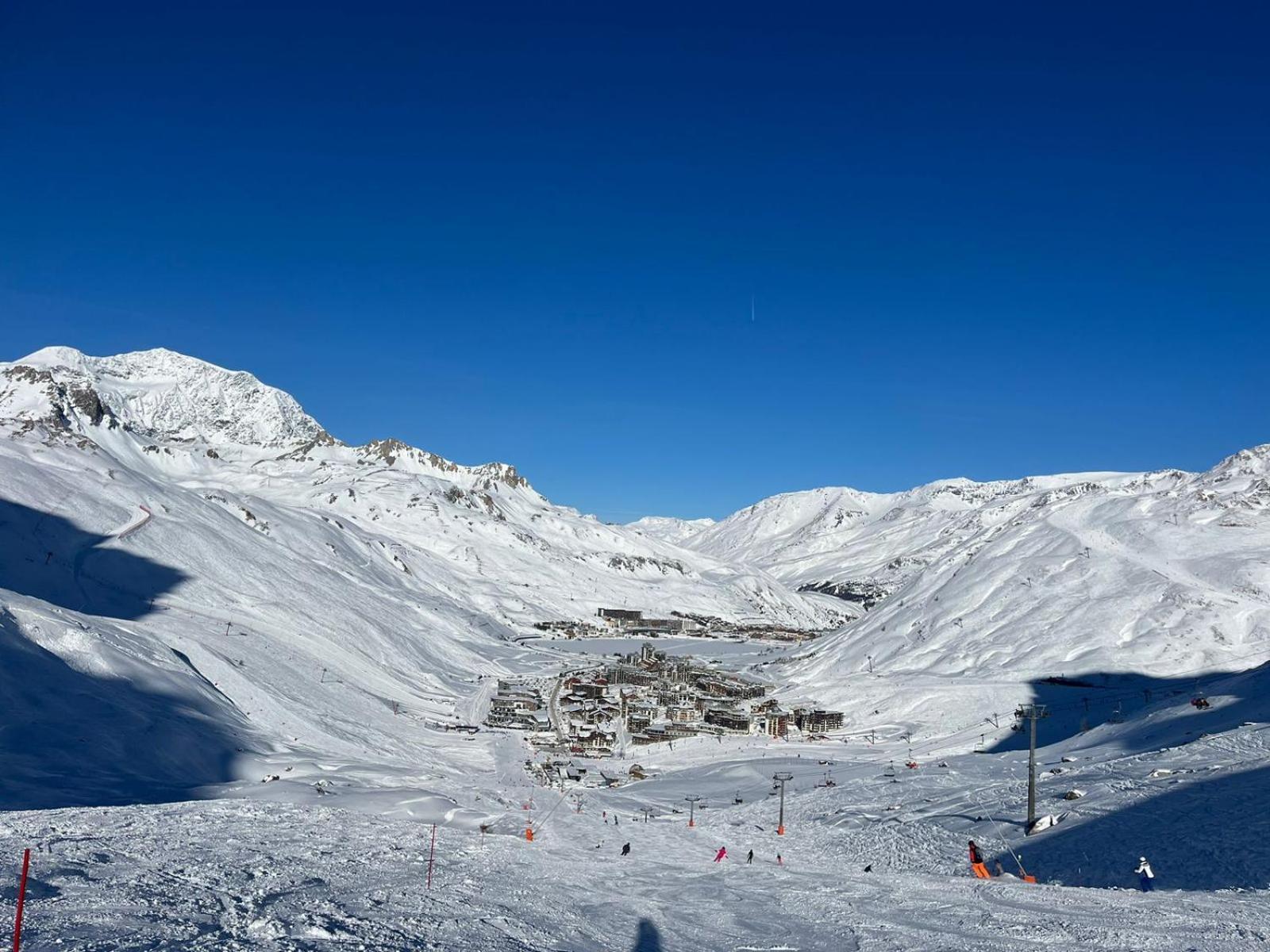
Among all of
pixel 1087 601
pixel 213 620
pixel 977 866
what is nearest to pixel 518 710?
pixel 213 620

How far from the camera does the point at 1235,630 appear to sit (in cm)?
7669

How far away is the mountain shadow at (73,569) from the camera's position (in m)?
70.2

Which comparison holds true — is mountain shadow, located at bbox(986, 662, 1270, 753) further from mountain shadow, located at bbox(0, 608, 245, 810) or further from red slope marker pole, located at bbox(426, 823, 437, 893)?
mountain shadow, located at bbox(0, 608, 245, 810)

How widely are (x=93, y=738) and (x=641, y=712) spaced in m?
56.9

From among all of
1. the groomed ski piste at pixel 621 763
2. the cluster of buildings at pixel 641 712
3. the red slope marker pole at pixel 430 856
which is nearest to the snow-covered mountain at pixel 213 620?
the groomed ski piste at pixel 621 763

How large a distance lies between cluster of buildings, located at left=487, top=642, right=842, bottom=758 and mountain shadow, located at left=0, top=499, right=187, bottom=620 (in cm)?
3305

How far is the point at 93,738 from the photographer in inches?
1439

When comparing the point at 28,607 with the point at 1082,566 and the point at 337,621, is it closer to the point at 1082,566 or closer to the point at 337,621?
the point at 337,621

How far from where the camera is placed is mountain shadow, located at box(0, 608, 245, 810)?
100 ft

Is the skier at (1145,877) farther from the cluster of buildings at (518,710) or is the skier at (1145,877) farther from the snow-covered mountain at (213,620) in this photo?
the cluster of buildings at (518,710)

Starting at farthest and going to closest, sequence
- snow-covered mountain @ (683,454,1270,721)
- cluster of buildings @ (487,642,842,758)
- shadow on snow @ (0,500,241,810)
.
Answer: snow-covered mountain @ (683,454,1270,721)
cluster of buildings @ (487,642,842,758)
shadow on snow @ (0,500,241,810)

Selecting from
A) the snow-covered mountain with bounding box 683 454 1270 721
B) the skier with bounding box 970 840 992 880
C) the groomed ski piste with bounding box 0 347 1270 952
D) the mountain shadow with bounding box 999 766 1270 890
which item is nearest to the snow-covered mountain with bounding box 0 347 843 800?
the groomed ski piste with bounding box 0 347 1270 952

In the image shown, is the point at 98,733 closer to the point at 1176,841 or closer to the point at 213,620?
the point at 213,620

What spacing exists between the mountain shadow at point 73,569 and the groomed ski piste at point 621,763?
0.42m
